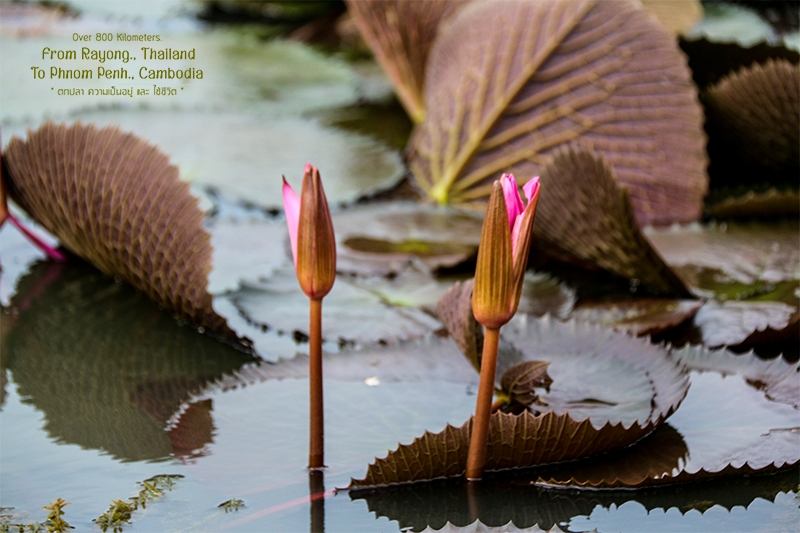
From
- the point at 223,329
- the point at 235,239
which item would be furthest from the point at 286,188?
the point at 235,239

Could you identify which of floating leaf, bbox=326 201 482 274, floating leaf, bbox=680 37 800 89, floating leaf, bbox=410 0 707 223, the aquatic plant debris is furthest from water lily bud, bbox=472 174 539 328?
floating leaf, bbox=680 37 800 89

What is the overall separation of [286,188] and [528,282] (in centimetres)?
64

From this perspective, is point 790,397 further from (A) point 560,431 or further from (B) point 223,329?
(B) point 223,329

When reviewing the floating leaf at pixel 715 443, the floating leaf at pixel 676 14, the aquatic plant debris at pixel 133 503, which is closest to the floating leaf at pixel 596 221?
the floating leaf at pixel 715 443

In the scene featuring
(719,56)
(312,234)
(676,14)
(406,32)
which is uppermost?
(676,14)

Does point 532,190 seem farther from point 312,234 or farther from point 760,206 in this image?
point 760,206

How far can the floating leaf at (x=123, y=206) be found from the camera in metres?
1.32

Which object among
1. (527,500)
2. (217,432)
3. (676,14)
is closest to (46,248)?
(217,432)

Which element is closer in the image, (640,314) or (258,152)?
(640,314)

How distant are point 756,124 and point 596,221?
0.61 meters

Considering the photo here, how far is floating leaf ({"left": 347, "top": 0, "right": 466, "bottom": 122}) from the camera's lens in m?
2.15

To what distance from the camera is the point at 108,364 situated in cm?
130

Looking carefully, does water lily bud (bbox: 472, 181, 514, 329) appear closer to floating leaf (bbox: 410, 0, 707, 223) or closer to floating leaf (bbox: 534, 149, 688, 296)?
floating leaf (bbox: 534, 149, 688, 296)

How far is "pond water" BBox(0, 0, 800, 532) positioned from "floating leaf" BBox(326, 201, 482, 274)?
0.08 metres
